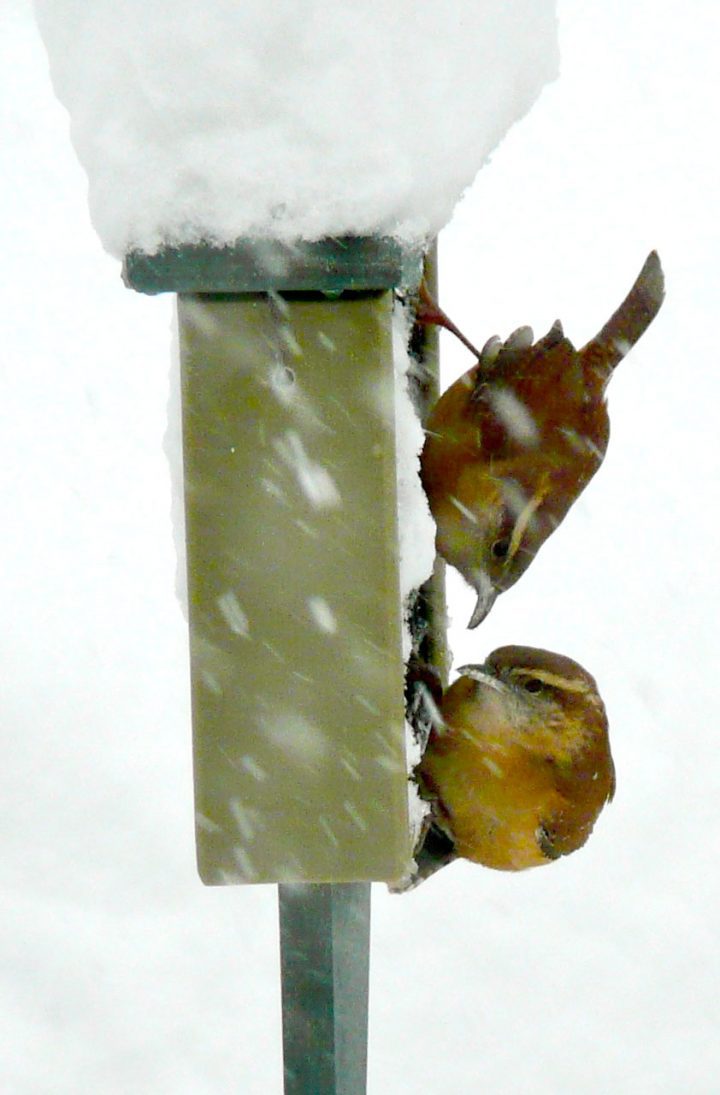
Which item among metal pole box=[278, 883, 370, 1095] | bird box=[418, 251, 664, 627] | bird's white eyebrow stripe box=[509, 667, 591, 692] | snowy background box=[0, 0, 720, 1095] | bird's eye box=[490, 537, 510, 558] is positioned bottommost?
snowy background box=[0, 0, 720, 1095]

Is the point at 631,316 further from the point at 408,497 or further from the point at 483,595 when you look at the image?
the point at 408,497

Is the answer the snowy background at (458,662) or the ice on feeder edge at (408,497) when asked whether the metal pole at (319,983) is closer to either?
the ice on feeder edge at (408,497)

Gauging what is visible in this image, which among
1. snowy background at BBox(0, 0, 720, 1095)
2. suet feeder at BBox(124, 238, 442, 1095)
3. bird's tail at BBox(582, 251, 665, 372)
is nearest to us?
suet feeder at BBox(124, 238, 442, 1095)

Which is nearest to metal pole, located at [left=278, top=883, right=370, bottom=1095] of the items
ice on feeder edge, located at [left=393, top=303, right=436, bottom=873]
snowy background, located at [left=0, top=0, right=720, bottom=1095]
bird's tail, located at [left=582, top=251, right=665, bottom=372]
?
ice on feeder edge, located at [left=393, top=303, right=436, bottom=873]

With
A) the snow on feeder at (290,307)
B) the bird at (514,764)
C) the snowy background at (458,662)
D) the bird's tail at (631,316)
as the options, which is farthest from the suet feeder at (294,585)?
the snowy background at (458,662)

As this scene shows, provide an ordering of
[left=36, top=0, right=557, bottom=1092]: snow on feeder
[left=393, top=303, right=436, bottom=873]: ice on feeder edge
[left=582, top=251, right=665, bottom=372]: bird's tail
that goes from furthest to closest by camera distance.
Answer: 1. [left=582, top=251, right=665, bottom=372]: bird's tail
2. [left=393, top=303, right=436, bottom=873]: ice on feeder edge
3. [left=36, top=0, right=557, bottom=1092]: snow on feeder

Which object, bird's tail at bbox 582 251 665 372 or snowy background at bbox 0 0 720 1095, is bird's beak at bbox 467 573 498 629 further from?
snowy background at bbox 0 0 720 1095


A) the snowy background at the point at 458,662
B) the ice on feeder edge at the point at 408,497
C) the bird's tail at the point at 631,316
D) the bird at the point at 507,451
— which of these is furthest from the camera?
the snowy background at the point at 458,662
